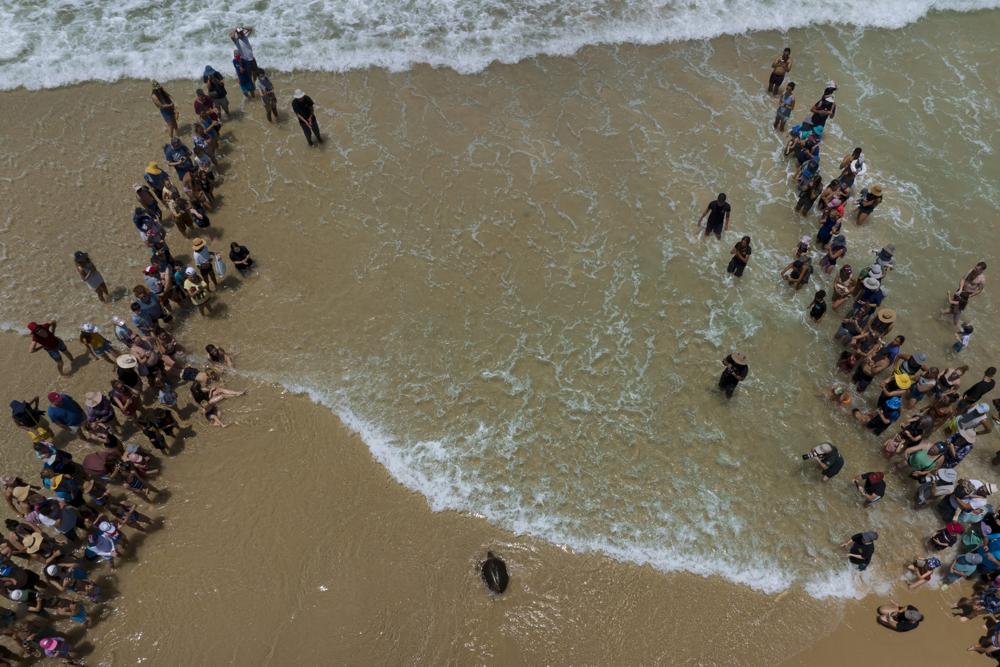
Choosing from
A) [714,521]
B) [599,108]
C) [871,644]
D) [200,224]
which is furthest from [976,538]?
[200,224]

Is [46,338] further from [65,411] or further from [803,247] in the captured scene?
[803,247]

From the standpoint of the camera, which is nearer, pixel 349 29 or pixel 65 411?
pixel 65 411

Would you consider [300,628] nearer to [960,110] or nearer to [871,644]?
[871,644]

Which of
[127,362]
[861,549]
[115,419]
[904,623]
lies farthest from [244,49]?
[904,623]

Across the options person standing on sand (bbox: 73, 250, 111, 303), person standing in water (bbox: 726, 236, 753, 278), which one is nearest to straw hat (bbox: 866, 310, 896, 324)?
person standing in water (bbox: 726, 236, 753, 278)

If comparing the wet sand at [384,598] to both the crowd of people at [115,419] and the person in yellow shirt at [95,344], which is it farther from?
the person in yellow shirt at [95,344]

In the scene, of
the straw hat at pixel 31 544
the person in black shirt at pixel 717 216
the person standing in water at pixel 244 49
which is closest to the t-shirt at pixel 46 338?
the straw hat at pixel 31 544

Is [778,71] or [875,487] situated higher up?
[778,71]
